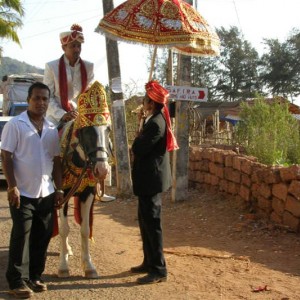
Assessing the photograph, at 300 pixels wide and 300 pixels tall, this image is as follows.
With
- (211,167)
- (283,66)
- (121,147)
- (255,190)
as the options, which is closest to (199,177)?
(211,167)

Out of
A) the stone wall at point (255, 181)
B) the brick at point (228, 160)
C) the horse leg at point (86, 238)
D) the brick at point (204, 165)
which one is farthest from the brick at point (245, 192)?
the horse leg at point (86, 238)

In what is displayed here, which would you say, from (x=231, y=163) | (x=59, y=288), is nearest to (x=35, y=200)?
(x=59, y=288)

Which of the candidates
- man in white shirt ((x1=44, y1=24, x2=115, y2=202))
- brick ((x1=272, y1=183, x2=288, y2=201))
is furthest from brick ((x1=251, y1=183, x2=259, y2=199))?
man in white shirt ((x1=44, y1=24, x2=115, y2=202))

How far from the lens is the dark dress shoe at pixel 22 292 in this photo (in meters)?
4.42

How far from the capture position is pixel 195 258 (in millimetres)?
5973

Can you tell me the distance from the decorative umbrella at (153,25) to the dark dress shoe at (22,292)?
10.4 feet

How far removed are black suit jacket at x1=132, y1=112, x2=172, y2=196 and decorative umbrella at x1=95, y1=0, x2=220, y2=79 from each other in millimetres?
1335

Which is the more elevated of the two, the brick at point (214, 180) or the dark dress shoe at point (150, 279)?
the brick at point (214, 180)

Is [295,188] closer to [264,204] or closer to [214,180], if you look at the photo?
[264,204]

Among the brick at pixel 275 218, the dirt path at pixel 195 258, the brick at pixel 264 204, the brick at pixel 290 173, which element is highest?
the brick at pixel 290 173

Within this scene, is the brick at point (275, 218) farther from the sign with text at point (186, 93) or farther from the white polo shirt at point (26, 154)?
the white polo shirt at point (26, 154)

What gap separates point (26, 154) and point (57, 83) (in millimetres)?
1510

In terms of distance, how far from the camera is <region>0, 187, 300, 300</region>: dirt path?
475 cm

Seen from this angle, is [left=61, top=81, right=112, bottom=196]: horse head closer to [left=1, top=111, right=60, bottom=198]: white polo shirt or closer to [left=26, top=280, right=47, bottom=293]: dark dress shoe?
[left=1, top=111, right=60, bottom=198]: white polo shirt
